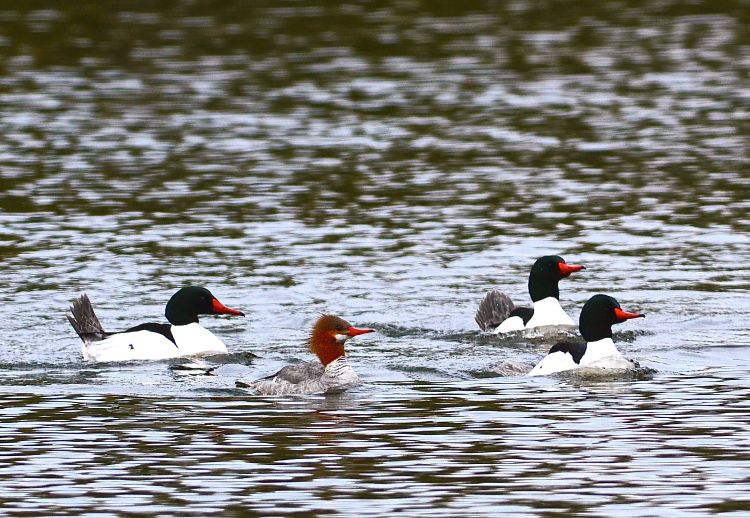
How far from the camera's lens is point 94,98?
36875 mm

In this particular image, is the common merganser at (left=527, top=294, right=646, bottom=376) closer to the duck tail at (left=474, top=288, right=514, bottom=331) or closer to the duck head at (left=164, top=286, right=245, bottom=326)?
the duck tail at (left=474, top=288, right=514, bottom=331)

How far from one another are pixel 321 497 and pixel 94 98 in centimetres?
2575

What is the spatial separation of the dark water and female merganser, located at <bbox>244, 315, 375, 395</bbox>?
270 mm

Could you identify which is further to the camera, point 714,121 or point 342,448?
point 714,121

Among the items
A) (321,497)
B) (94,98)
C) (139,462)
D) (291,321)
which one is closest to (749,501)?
(321,497)

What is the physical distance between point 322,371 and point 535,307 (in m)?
4.33

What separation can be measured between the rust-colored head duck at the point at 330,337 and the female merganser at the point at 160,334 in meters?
1.79

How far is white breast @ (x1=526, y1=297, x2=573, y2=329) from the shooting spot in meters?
20.6

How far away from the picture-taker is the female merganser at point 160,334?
19094 mm

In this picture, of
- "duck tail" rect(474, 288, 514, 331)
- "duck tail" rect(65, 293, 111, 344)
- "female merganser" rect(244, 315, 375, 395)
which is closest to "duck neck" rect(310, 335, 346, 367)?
"female merganser" rect(244, 315, 375, 395)

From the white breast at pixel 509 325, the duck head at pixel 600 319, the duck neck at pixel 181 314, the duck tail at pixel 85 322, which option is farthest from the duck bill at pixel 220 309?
the duck head at pixel 600 319

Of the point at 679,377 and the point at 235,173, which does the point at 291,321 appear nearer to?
the point at 679,377

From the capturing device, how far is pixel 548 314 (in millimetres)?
20641

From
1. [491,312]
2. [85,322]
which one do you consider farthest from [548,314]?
[85,322]
